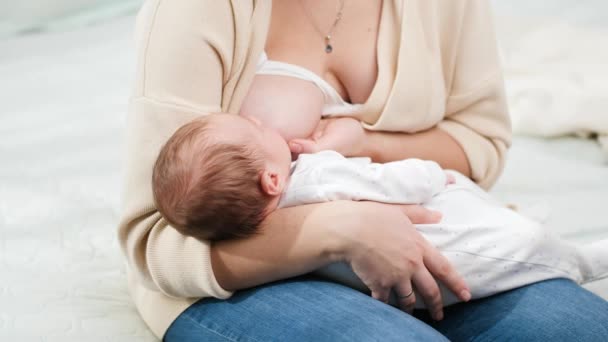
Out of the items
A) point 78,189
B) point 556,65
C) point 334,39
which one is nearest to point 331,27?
point 334,39

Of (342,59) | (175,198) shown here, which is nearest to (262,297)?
(175,198)

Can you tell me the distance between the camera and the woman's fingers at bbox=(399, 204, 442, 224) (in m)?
1.13

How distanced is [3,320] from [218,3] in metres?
0.60

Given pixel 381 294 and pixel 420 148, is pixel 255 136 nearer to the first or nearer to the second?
pixel 381 294

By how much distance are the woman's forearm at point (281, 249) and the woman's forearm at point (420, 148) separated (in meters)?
0.27

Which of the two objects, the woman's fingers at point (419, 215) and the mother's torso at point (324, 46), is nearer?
the woman's fingers at point (419, 215)

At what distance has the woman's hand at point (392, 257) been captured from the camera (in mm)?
1064

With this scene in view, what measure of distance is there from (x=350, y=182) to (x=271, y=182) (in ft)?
0.43

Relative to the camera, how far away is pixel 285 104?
1257mm

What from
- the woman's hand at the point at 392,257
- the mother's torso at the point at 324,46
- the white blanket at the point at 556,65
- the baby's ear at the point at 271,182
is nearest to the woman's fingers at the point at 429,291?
the woman's hand at the point at 392,257

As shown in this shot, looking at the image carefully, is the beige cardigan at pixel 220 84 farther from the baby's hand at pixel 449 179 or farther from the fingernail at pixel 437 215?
the fingernail at pixel 437 215

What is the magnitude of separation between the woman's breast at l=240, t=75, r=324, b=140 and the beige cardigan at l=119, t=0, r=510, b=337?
0.04 meters

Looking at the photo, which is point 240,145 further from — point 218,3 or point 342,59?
point 342,59

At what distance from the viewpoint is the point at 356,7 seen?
1.38 meters
